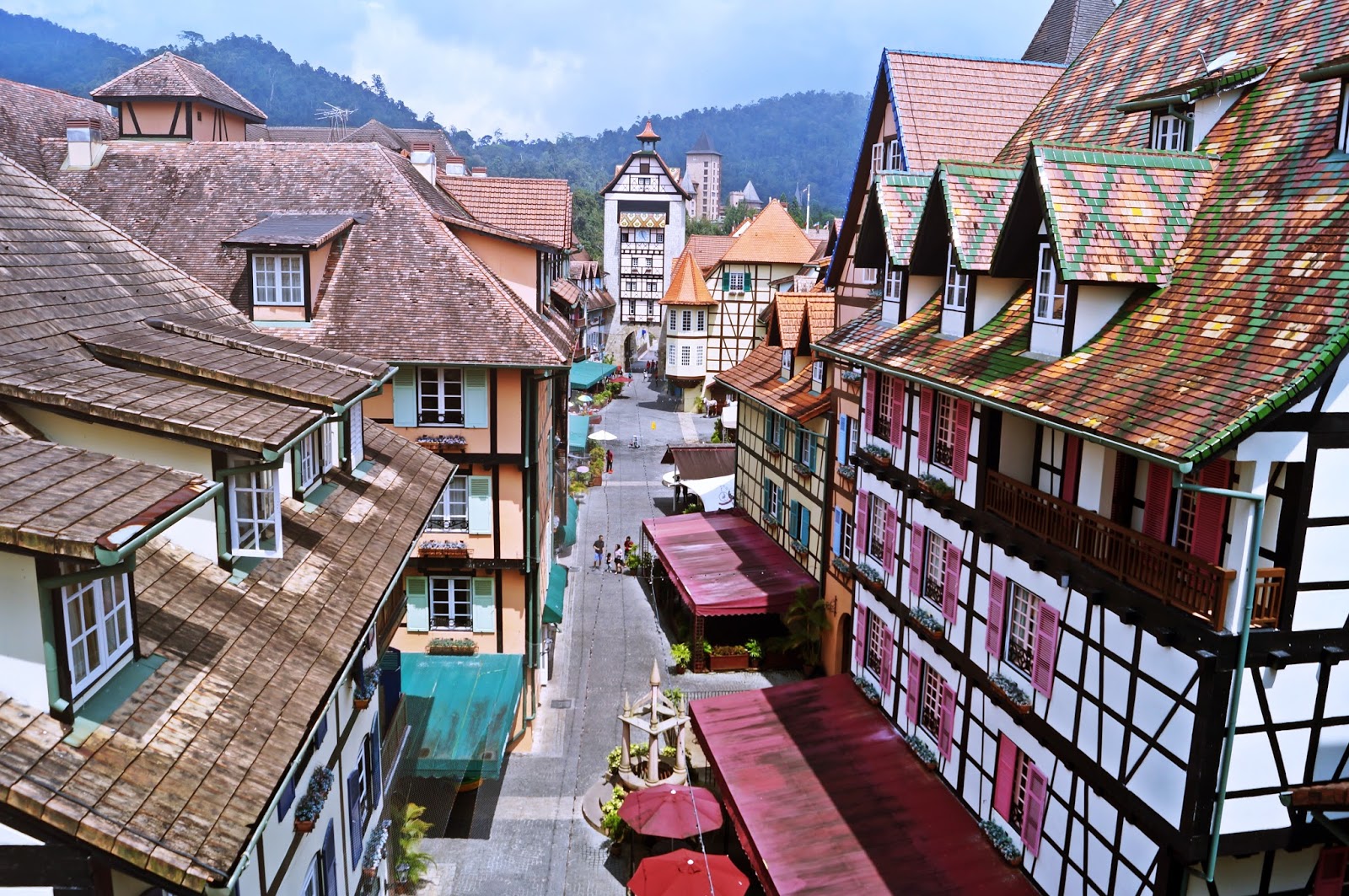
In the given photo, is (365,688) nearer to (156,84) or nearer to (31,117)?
(31,117)

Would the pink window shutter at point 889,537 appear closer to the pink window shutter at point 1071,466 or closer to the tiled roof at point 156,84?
the pink window shutter at point 1071,466

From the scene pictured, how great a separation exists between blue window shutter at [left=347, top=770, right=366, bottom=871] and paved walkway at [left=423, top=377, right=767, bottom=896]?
5.84 meters

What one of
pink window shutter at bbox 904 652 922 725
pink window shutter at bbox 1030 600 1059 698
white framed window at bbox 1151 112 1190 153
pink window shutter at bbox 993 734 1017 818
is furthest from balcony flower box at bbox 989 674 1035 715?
white framed window at bbox 1151 112 1190 153

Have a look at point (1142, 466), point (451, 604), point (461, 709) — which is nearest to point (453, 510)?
point (451, 604)

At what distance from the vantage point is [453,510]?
77.8 feet

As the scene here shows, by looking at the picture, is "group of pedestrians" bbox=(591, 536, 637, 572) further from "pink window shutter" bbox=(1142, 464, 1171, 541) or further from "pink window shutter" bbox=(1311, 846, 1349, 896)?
"pink window shutter" bbox=(1311, 846, 1349, 896)

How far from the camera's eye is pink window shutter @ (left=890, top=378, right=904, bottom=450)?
793 inches

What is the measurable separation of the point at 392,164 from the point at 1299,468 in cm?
2223

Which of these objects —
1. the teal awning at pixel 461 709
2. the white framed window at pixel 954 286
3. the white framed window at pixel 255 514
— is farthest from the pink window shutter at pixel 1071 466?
the teal awning at pixel 461 709

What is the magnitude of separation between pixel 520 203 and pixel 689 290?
130 feet

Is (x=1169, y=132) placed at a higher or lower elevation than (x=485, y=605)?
higher

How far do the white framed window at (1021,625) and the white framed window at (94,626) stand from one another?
1170cm

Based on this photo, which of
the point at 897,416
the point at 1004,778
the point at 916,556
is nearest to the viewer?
the point at 1004,778

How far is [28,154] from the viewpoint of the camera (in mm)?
26953
